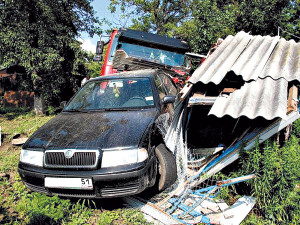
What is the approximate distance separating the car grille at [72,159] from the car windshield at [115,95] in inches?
43.1

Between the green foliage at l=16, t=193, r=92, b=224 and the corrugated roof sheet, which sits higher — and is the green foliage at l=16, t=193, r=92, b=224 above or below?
below

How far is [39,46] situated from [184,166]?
7319 mm

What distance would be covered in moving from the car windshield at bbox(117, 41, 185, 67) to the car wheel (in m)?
4.59

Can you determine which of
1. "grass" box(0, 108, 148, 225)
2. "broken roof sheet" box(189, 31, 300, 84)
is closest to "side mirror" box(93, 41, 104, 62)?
"broken roof sheet" box(189, 31, 300, 84)

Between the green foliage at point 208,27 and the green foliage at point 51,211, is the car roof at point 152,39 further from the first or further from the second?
the green foliage at point 51,211

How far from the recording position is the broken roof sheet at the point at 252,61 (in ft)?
11.4

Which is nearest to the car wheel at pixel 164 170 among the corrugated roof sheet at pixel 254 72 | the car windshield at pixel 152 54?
the corrugated roof sheet at pixel 254 72

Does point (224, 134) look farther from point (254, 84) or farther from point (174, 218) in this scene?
point (174, 218)

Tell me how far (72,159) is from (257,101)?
7.99 feet

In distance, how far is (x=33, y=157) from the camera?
273 cm

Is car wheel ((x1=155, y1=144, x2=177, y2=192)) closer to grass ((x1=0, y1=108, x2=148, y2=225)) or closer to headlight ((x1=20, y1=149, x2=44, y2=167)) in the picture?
Answer: grass ((x1=0, y1=108, x2=148, y2=225))

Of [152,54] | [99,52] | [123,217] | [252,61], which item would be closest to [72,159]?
[123,217]

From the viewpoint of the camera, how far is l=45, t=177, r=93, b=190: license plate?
7.99ft

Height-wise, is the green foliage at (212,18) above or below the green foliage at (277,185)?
above
